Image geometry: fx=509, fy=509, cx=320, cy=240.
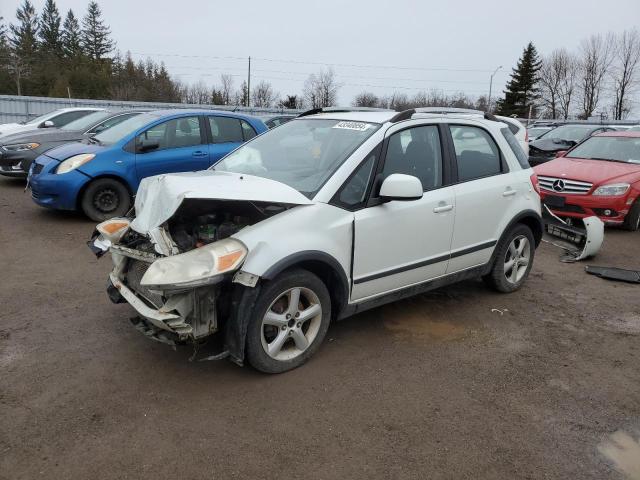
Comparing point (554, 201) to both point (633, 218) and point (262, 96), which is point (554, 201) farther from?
point (262, 96)

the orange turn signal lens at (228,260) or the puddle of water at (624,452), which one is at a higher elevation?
the orange turn signal lens at (228,260)

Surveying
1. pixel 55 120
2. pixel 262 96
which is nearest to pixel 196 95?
pixel 262 96

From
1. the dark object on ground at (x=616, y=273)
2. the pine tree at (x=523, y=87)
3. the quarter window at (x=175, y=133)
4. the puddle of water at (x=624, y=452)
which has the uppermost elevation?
the pine tree at (x=523, y=87)

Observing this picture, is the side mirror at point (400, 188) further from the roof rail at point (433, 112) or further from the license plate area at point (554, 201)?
the license plate area at point (554, 201)

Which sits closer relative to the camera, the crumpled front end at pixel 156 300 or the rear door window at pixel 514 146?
the crumpled front end at pixel 156 300

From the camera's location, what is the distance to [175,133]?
810cm

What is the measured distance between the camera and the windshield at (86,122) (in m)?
11.1

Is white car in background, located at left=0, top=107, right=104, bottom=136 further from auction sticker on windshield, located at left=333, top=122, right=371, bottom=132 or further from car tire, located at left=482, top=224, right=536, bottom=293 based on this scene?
car tire, located at left=482, top=224, right=536, bottom=293

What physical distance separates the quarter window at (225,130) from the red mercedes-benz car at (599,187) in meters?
5.32

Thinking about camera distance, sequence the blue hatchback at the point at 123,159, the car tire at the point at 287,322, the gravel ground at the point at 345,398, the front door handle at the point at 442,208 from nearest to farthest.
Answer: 1. the gravel ground at the point at 345,398
2. the car tire at the point at 287,322
3. the front door handle at the point at 442,208
4. the blue hatchback at the point at 123,159

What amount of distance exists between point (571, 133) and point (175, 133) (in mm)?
12294

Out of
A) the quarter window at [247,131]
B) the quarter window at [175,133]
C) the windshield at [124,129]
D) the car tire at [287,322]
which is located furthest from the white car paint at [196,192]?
the quarter window at [247,131]

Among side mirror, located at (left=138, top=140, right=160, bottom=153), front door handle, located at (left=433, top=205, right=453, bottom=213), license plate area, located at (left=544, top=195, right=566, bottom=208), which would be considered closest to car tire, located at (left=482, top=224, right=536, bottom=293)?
front door handle, located at (left=433, top=205, right=453, bottom=213)

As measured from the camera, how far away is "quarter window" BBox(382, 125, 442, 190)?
4109 millimetres
